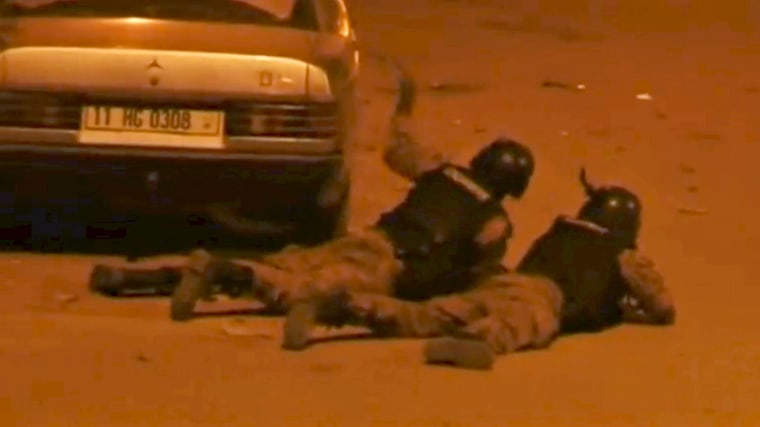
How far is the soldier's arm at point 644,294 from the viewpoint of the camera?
827 centimetres

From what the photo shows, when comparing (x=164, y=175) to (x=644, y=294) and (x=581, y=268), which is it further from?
(x=644, y=294)

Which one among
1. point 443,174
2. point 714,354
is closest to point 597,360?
point 714,354

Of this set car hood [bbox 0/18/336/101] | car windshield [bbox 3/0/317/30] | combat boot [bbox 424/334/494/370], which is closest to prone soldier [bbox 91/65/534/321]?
combat boot [bbox 424/334/494/370]

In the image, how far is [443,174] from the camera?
8.45 m

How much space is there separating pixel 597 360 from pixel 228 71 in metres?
1.88

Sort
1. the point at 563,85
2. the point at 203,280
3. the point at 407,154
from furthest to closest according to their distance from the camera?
the point at 563,85 < the point at 407,154 < the point at 203,280

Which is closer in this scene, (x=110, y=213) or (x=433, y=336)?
(x=433, y=336)

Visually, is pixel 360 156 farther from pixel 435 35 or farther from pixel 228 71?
pixel 435 35

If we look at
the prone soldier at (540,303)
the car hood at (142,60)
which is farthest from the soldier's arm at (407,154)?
the prone soldier at (540,303)

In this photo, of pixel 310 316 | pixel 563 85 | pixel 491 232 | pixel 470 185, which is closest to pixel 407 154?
pixel 470 185

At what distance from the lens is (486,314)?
313 inches

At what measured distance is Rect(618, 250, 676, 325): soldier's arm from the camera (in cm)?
827

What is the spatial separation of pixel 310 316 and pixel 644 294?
4.48 feet

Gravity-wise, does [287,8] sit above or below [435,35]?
above
